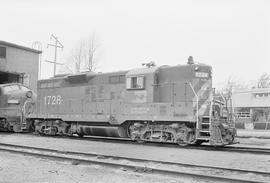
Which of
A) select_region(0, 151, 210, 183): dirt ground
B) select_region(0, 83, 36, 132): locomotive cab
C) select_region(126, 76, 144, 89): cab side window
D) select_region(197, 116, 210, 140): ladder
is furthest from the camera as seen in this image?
select_region(0, 83, 36, 132): locomotive cab

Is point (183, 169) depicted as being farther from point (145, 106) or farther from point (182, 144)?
point (145, 106)

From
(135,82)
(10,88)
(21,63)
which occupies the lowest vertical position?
(135,82)

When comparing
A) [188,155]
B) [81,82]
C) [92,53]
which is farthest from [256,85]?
[188,155]

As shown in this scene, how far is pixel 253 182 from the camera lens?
6.00 meters

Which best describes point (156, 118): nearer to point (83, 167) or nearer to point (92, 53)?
point (83, 167)

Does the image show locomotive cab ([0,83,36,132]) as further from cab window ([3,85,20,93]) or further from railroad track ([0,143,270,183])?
railroad track ([0,143,270,183])

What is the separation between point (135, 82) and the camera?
13930 millimetres

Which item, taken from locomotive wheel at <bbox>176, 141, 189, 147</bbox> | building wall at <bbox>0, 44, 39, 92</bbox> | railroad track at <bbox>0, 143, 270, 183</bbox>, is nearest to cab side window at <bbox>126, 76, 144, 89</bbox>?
locomotive wheel at <bbox>176, 141, 189, 147</bbox>

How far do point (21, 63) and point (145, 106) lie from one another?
1995cm

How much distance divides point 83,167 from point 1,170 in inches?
70.9

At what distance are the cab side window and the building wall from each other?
17.7 metres

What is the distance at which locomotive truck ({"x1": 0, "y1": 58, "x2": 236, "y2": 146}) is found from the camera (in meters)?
12.3


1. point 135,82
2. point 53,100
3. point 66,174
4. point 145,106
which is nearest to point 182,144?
A: point 145,106

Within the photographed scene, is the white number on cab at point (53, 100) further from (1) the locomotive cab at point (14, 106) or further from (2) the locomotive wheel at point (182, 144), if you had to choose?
(2) the locomotive wheel at point (182, 144)
